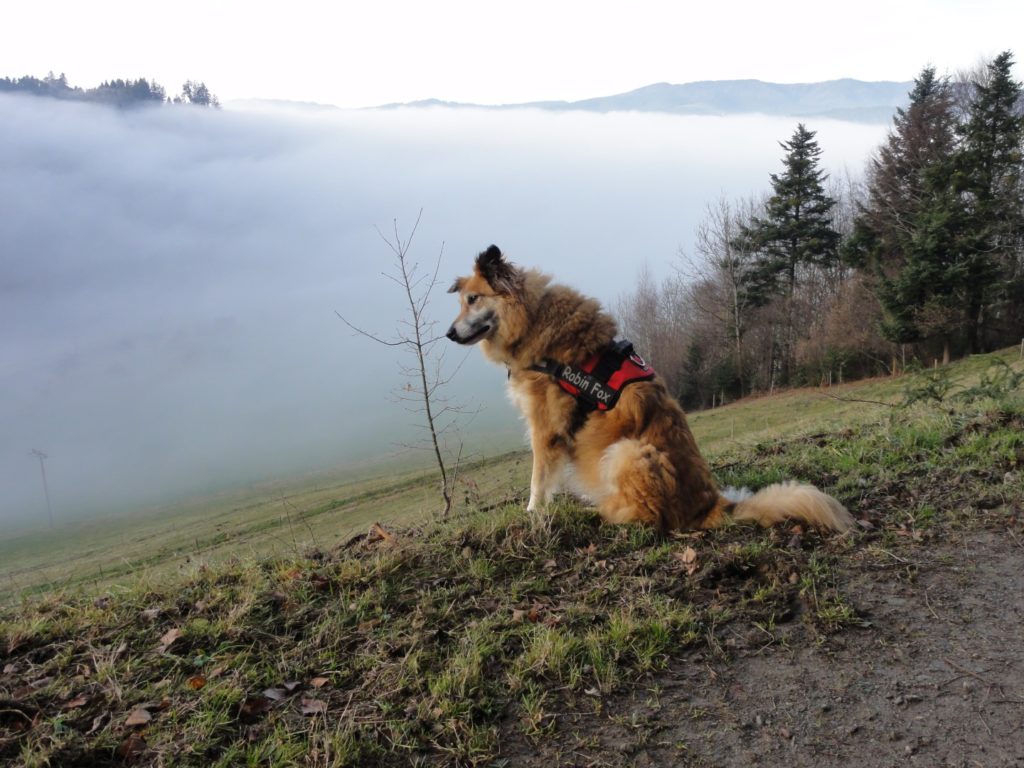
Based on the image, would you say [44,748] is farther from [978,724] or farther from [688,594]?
[978,724]

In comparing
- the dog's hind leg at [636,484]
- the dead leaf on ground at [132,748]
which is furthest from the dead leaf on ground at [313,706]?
the dog's hind leg at [636,484]

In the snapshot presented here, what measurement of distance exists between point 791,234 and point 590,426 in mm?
55331

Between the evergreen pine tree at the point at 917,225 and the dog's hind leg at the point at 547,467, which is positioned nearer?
the dog's hind leg at the point at 547,467

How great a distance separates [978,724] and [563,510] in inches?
119

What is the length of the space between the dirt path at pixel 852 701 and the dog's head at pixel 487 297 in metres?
3.90

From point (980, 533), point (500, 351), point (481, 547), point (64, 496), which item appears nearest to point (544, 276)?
point (500, 351)

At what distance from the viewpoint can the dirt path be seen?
2.87 metres

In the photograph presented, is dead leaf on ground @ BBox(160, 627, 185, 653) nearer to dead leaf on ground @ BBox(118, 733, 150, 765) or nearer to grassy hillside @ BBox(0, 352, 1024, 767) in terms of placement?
grassy hillside @ BBox(0, 352, 1024, 767)

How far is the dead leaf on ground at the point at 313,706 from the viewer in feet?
10.4

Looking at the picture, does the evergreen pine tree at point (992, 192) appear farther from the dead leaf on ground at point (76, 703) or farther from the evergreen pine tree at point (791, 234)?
the dead leaf on ground at point (76, 703)

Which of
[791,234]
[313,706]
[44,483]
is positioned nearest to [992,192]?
[791,234]

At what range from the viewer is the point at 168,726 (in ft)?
10.0

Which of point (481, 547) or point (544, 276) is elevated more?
point (544, 276)

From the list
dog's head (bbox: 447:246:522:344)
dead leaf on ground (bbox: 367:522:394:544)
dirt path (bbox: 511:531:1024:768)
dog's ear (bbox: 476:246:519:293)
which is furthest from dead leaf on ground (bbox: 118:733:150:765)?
dog's ear (bbox: 476:246:519:293)
